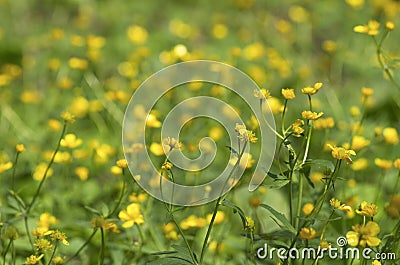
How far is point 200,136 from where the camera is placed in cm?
219

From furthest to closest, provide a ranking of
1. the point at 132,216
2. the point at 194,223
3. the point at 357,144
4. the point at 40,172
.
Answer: the point at 40,172, the point at 357,144, the point at 194,223, the point at 132,216

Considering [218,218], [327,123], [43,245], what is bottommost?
[218,218]

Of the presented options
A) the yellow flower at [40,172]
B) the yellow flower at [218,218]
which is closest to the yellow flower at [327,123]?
the yellow flower at [218,218]

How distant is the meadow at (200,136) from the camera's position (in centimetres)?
139

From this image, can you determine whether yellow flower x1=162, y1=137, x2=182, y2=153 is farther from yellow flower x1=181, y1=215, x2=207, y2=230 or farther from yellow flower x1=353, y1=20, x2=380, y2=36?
yellow flower x1=353, y1=20, x2=380, y2=36

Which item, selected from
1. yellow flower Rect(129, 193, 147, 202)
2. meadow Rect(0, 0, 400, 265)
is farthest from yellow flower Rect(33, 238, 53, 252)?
yellow flower Rect(129, 193, 147, 202)

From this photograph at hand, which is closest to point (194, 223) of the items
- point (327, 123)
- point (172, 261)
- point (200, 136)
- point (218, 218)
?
Result: point (218, 218)

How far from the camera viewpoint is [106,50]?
3.12 metres

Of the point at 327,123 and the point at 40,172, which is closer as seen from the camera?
the point at 327,123

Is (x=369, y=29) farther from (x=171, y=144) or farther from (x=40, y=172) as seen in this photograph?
(x=40, y=172)

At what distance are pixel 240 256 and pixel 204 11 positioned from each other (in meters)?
2.38

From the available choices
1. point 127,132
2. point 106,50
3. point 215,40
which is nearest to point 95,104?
point 127,132

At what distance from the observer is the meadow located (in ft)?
4.56

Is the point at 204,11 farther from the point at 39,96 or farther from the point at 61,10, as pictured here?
the point at 39,96
